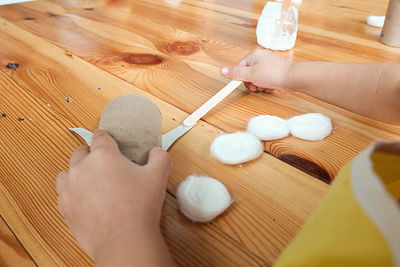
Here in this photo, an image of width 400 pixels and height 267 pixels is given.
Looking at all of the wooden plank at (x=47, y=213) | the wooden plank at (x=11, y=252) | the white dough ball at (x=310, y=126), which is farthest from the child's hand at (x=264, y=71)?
the wooden plank at (x=11, y=252)

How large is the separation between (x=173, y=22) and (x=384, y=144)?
1.05 metres

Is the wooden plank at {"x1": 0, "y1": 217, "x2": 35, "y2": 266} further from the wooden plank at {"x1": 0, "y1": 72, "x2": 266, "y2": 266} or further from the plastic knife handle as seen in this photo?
the plastic knife handle

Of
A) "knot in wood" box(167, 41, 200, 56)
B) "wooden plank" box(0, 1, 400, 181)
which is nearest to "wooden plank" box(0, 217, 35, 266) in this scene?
"wooden plank" box(0, 1, 400, 181)

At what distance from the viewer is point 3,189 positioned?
1.56ft

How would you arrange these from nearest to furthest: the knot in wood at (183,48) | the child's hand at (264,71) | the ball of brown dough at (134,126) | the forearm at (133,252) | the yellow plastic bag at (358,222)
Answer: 1. the yellow plastic bag at (358,222)
2. the forearm at (133,252)
3. the ball of brown dough at (134,126)
4. the child's hand at (264,71)
5. the knot in wood at (183,48)

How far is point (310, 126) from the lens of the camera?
59cm

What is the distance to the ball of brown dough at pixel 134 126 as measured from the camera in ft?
1.45

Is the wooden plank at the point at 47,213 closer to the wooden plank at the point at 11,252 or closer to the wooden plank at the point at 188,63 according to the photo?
the wooden plank at the point at 11,252

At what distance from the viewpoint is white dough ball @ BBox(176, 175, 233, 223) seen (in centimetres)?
43

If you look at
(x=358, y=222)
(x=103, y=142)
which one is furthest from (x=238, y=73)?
(x=358, y=222)

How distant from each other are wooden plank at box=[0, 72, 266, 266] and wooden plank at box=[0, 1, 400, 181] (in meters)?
0.14

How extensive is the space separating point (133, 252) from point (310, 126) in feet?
1.34

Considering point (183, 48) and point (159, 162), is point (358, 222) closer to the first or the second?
point (159, 162)

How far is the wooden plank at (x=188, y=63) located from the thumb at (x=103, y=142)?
260 millimetres
